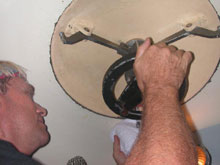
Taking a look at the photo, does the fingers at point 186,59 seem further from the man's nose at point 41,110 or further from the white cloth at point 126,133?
the man's nose at point 41,110

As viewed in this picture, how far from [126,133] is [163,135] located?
46 cm

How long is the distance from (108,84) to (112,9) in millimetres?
196

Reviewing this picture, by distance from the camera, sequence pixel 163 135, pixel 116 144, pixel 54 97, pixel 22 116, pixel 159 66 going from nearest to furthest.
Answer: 1. pixel 163 135
2. pixel 159 66
3. pixel 22 116
4. pixel 54 97
5. pixel 116 144

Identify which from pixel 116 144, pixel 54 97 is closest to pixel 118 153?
pixel 116 144

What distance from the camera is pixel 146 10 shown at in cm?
70

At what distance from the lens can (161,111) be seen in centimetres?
58

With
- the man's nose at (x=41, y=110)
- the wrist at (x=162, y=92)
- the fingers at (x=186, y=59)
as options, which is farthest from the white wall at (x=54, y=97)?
the wrist at (x=162, y=92)

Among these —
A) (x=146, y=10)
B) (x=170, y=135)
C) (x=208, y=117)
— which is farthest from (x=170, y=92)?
(x=208, y=117)

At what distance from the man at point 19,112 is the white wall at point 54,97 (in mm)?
36

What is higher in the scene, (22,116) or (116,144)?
(22,116)

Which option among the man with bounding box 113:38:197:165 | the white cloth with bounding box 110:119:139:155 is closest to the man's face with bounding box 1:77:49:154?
the white cloth with bounding box 110:119:139:155

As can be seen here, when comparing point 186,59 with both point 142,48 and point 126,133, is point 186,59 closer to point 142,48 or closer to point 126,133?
point 142,48

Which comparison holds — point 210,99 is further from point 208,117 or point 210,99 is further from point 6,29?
point 6,29

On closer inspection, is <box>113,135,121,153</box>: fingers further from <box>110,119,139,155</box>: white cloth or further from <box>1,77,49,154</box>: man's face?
<box>1,77,49,154</box>: man's face
